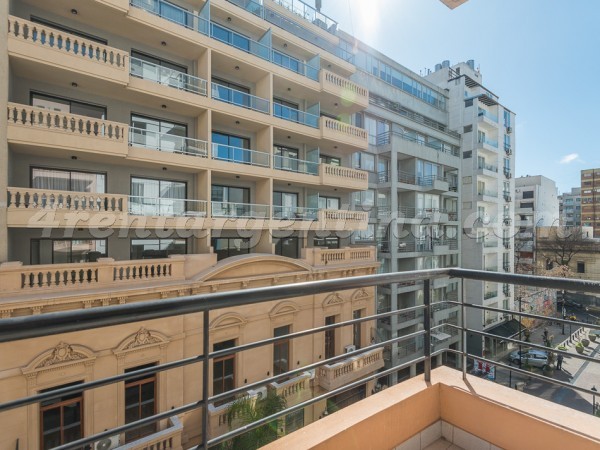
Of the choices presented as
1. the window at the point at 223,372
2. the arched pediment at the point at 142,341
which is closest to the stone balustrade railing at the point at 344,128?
A: the window at the point at 223,372

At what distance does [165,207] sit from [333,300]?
24.4ft

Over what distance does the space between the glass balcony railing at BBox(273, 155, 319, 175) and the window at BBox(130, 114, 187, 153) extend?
379cm

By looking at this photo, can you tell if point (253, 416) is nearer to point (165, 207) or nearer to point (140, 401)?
point (140, 401)

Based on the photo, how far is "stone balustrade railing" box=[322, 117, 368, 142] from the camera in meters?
14.2

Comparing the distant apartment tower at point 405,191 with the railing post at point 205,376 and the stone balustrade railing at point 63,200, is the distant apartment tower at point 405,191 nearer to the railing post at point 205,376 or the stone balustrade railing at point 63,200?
Result: the stone balustrade railing at point 63,200

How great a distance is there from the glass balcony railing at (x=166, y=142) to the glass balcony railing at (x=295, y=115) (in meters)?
3.88

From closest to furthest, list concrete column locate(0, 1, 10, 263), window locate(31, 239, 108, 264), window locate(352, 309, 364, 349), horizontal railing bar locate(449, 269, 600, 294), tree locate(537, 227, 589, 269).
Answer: horizontal railing bar locate(449, 269, 600, 294) < concrete column locate(0, 1, 10, 263) < window locate(31, 239, 108, 264) < window locate(352, 309, 364, 349) < tree locate(537, 227, 589, 269)

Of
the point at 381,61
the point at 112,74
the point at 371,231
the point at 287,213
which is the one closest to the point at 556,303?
the point at 371,231

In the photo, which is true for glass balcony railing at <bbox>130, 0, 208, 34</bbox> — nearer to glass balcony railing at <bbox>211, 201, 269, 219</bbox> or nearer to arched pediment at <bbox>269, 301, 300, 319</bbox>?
glass balcony railing at <bbox>211, 201, 269, 219</bbox>

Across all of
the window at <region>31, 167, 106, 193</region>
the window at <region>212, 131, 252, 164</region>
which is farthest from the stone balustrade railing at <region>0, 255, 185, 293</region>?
the window at <region>212, 131, 252, 164</region>

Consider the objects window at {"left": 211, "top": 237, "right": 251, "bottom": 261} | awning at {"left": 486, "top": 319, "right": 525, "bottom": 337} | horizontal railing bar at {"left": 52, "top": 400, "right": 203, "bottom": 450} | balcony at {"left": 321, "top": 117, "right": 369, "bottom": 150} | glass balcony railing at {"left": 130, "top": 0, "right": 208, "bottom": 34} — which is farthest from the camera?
awning at {"left": 486, "top": 319, "right": 525, "bottom": 337}

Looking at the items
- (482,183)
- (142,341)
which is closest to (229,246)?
(142,341)

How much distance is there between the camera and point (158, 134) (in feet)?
33.6

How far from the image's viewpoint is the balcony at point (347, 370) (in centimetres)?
1124
